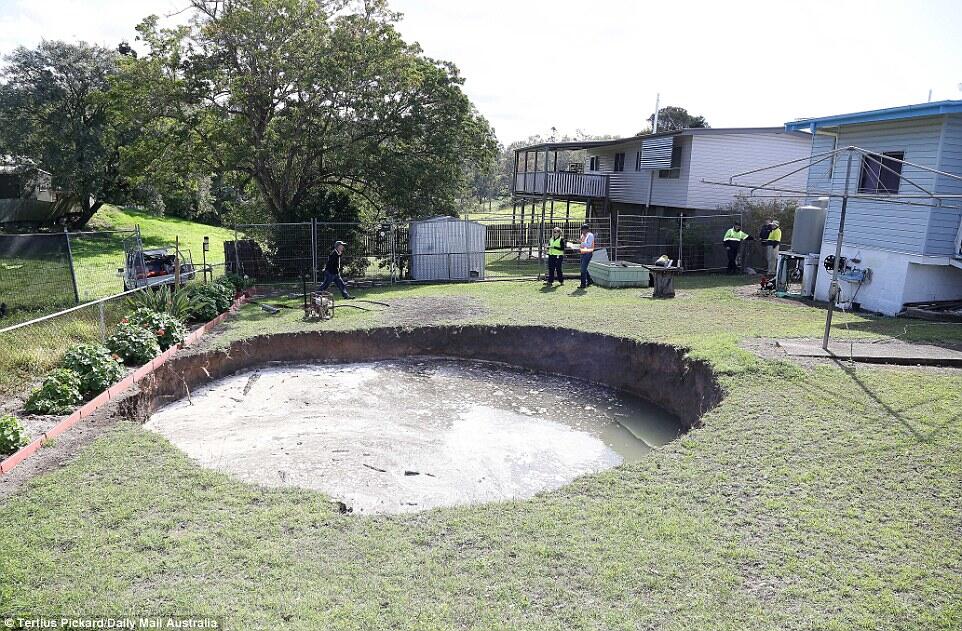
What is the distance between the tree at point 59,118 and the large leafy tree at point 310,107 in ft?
31.7

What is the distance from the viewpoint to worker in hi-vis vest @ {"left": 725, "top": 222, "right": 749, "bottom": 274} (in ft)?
61.1

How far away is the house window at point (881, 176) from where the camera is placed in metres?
13.4

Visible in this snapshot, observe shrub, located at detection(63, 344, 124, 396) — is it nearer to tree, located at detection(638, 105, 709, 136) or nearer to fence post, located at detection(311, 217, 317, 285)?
fence post, located at detection(311, 217, 317, 285)

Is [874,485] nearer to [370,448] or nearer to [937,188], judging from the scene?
[370,448]

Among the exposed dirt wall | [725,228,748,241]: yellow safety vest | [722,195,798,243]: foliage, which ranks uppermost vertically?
[722,195,798,243]: foliage

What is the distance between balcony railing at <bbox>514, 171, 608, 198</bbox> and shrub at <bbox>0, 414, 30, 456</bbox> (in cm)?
2245

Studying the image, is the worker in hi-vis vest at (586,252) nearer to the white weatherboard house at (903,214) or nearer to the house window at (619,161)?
the white weatherboard house at (903,214)

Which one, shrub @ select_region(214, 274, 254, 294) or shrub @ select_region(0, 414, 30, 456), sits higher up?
shrub @ select_region(214, 274, 254, 294)

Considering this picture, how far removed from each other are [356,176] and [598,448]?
14.4m

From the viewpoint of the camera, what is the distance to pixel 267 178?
64.4 feet

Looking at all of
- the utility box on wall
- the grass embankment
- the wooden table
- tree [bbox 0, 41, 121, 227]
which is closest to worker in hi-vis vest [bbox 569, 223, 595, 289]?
the wooden table

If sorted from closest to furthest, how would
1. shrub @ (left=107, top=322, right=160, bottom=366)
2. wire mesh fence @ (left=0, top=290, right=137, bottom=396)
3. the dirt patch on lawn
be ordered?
1. wire mesh fence @ (left=0, top=290, right=137, bottom=396)
2. shrub @ (left=107, top=322, right=160, bottom=366)
3. the dirt patch on lawn

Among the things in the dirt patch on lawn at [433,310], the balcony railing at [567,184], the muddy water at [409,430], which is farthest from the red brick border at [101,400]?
the balcony railing at [567,184]

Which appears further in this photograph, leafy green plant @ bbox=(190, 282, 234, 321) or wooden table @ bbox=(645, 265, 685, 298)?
wooden table @ bbox=(645, 265, 685, 298)
